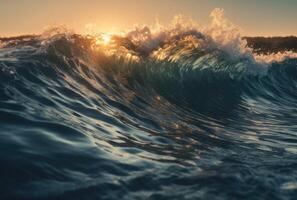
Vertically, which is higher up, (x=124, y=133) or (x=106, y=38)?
(x=106, y=38)

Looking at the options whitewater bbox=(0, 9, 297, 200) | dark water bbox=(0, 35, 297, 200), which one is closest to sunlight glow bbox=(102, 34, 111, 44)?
whitewater bbox=(0, 9, 297, 200)

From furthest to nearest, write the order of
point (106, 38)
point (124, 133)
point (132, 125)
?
point (106, 38) → point (132, 125) → point (124, 133)

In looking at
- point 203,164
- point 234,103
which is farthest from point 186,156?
point 234,103

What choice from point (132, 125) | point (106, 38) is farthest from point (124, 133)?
point (106, 38)

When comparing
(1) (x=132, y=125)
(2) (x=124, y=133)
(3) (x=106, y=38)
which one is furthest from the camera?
(3) (x=106, y=38)

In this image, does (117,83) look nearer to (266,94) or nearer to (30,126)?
(30,126)

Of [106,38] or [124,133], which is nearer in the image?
[124,133]

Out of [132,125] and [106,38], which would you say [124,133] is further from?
[106,38]

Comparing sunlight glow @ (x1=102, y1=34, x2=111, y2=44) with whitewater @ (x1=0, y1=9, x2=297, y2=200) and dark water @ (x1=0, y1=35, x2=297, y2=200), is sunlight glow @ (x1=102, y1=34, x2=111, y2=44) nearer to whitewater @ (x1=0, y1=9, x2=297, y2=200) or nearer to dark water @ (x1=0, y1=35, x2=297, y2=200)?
whitewater @ (x1=0, y1=9, x2=297, y2=200)

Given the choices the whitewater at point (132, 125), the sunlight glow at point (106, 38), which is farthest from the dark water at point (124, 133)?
the sunlight glow at point (106, 38)
